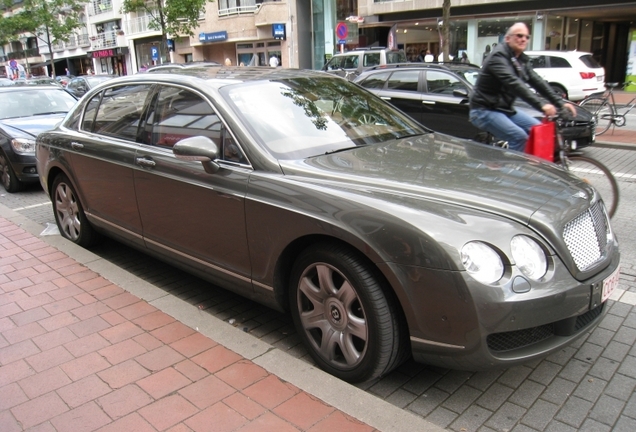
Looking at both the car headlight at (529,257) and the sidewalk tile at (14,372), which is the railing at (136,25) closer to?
the sidewalk tile at (14,372)

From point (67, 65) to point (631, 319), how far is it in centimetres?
6865

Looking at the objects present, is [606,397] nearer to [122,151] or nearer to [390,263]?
[390,263]

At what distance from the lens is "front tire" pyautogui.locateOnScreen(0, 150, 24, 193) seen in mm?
8578

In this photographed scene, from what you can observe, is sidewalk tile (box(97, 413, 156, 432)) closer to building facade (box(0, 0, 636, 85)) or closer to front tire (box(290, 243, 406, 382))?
front tire (box(290, 243, 406, 382))

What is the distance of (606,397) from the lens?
2840 millimetres

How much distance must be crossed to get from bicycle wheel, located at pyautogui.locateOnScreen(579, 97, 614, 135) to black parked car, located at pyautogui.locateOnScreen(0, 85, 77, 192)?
10.6 meters

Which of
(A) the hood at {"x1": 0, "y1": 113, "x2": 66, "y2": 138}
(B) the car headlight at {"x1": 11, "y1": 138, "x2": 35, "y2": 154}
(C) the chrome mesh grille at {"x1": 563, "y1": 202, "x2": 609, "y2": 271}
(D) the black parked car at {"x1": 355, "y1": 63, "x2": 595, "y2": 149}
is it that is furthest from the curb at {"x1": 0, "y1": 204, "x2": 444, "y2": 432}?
(D) the black parked car at {"x1": 355, "y1": 63, "x2": 595, "y2": 149}

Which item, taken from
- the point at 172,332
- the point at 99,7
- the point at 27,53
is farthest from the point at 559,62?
the point at 27,53

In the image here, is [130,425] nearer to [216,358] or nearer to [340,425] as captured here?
[216,358]

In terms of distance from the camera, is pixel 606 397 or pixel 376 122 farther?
pixel 376 122

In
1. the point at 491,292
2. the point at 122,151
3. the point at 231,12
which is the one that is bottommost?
the point at 491,292

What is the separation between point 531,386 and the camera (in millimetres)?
2971

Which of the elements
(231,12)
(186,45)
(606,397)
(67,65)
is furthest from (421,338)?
(67,65)

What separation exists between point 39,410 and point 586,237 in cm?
296
